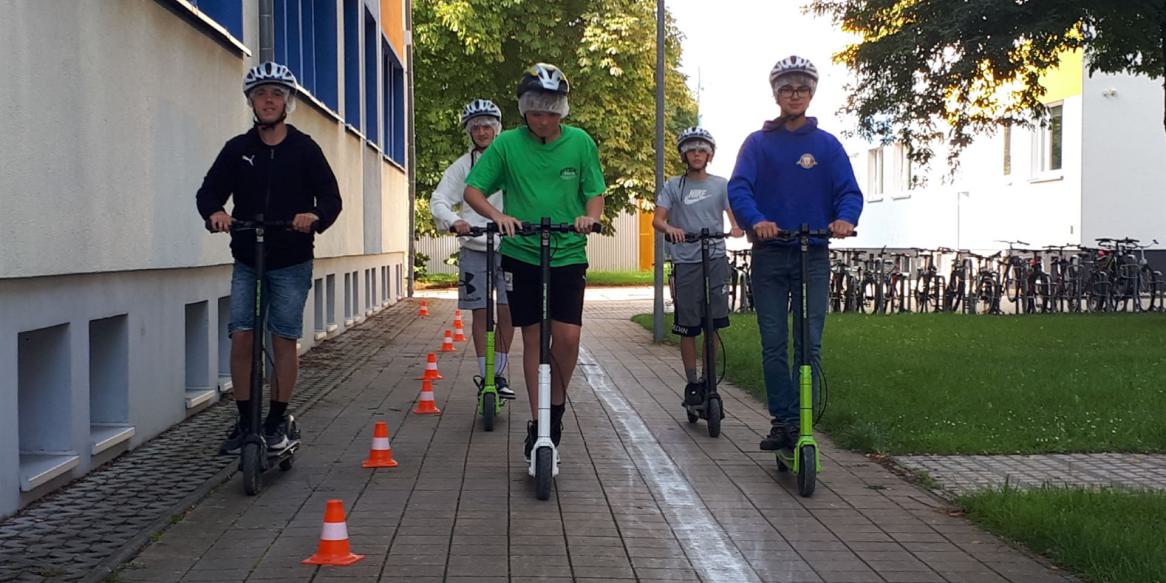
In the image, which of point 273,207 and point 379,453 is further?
point 379,453

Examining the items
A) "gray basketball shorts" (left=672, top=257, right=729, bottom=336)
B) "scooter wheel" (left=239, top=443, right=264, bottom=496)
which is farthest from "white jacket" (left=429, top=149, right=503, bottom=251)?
"scooter wheel" (left=239, top=443, right=264, bottom=496)

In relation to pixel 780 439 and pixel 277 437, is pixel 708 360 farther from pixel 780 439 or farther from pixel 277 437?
pixel 277 437

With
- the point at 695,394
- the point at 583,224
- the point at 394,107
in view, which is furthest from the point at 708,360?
the point at 394,107

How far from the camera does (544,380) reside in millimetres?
7207

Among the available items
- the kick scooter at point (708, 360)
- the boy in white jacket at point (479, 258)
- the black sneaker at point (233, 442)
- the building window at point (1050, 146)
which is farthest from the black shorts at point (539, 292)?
the building window at point (1050, 146)

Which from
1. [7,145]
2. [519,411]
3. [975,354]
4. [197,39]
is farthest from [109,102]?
[975,354]

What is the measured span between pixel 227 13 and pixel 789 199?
5.95m

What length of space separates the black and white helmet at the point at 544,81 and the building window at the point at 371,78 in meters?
16.3

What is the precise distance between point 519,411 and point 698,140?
234 cm

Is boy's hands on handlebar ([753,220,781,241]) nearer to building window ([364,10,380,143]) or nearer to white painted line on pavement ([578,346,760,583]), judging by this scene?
white painted line on pavement ([578,346,760,583])

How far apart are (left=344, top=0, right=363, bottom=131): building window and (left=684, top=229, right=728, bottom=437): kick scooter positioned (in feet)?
41.4

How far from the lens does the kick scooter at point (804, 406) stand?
287 inches

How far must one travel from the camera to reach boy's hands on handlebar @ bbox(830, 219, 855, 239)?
7500 millimetres

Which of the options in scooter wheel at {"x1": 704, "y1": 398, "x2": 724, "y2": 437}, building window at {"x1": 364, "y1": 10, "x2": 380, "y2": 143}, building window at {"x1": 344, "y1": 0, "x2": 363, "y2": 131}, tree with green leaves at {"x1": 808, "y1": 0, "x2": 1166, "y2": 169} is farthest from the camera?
building window at {"x1": 364, "y1": 10, "x2": 380, "y2": 143}
